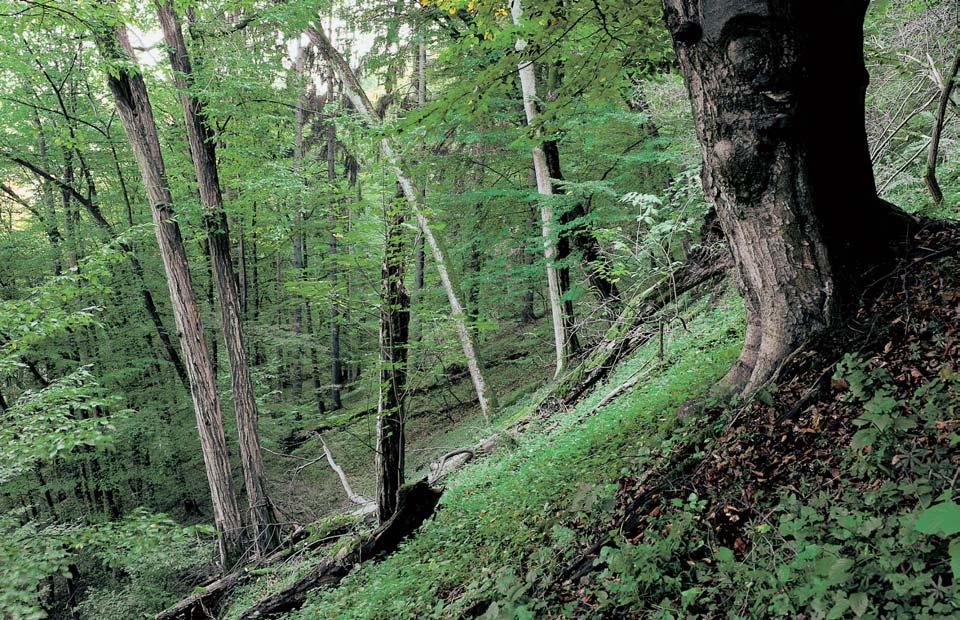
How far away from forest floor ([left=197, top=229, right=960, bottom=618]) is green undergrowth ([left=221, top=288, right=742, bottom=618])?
0.8 inches

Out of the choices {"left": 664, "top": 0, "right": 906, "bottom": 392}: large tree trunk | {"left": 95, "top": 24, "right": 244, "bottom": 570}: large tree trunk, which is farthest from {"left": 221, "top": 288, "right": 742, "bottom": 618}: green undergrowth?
{"left": 95, "top": 24, "right": 244, "bottom": 570}: large tree trunk

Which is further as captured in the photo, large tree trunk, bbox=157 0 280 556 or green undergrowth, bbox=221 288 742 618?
large tree trunk, bbox=157 0 280 556

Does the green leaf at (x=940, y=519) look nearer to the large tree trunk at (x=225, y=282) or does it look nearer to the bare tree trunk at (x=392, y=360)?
the bare tree trunk at (x=392, y=360)

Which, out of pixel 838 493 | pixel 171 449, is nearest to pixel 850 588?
pixel 838 493

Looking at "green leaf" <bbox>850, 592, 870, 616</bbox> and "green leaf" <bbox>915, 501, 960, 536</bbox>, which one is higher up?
"green leaf" <bbox>915, 501, 960, 536</bbox>

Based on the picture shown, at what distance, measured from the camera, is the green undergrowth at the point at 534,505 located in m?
3.23

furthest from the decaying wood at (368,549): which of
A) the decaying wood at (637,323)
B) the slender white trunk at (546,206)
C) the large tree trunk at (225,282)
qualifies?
the slender white trunk at (546,206)

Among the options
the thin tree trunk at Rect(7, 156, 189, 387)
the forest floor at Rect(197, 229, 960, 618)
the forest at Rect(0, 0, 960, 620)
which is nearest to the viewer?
the forest floor at Rect(197, 229, 960, 618)

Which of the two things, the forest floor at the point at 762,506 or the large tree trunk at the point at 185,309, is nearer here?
the forest floor at the point at 762,506

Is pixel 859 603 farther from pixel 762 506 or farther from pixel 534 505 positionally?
pixel 534 505

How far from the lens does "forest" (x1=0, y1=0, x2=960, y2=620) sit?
2.48 metres

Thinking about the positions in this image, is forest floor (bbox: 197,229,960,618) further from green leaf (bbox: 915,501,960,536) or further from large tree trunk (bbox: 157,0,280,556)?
large tree trunk (bbox: 157,0,280,556)

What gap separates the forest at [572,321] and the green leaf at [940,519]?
0.01m

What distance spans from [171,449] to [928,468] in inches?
549
